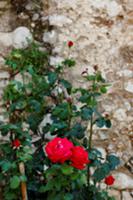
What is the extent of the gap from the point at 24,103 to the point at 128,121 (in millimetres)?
659

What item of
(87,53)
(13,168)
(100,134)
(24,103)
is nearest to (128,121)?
(100,134)

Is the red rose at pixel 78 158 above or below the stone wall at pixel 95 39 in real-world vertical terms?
below

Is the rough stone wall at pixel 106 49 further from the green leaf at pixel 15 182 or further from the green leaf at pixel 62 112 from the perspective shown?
the green leaf at pixel 15 182

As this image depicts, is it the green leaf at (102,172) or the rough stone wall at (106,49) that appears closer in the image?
the green leaf at (102,172)

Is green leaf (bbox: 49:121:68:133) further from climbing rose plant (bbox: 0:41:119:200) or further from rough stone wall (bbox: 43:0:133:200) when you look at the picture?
rough stone wall (bbox: 43:0:133:200)

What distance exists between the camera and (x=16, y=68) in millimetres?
2707

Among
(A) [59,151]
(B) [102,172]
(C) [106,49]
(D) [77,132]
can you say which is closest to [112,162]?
(B) [102,172]

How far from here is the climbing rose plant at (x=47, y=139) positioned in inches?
77.4

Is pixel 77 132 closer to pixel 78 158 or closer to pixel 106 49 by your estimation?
pixel 78 158

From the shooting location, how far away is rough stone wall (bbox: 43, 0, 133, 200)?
8.81 ft

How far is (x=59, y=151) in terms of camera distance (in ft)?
6.07

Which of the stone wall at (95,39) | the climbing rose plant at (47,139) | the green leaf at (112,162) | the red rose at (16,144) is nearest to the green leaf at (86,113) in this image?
the climbing rose plant at (47,139)

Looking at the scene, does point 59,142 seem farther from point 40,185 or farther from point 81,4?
point 81,4

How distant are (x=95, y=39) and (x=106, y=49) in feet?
0.28
